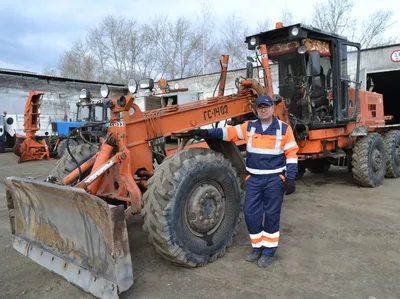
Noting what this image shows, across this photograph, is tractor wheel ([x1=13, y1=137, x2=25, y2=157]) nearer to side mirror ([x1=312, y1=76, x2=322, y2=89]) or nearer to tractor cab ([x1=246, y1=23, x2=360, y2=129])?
tractor cab ([x1=246, y1=23, x2=360, y2=129])

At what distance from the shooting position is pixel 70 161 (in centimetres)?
438

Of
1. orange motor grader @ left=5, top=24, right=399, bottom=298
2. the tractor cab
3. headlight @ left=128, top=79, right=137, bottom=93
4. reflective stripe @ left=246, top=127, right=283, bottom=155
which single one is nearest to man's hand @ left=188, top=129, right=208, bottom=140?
orange motor grader @ left=5, top=24, right=399, bottom=298

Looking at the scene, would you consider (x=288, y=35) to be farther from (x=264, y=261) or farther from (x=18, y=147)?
(x=18, y=147)

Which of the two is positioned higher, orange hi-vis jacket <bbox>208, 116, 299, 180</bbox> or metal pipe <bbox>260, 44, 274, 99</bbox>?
metal pipe <bbox>260, 44, 274, 99</bbox>

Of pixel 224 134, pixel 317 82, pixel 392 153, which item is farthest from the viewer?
pixel 392 153

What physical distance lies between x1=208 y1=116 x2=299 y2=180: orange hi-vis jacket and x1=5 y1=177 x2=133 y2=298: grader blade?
5.03 feet

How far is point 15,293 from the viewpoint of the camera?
305 centimetres

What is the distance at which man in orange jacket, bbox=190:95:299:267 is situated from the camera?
353 centimetres

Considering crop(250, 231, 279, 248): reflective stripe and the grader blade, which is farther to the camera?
crop(250, 231, 279, 248): reflective stripe

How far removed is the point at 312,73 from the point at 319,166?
324 centimetres

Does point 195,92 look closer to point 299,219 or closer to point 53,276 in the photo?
point 299,219

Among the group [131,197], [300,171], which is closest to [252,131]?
[131,197]

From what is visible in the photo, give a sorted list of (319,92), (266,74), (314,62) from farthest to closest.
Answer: (319,92) < (314,62) < (266,74)

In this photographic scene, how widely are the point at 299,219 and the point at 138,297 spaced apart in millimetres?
2826
